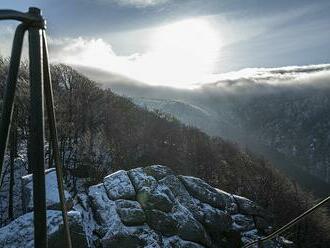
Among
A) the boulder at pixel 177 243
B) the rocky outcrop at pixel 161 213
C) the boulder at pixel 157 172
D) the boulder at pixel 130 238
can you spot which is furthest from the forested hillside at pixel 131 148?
the boulder at pixel 177 243

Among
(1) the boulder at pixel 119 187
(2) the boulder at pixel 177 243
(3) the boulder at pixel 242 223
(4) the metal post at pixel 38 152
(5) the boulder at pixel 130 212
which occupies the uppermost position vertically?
(4) the metal post at pixel 38 152

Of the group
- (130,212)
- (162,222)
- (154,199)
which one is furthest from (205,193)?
(130,212)

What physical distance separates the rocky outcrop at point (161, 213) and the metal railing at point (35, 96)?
38.8 metres

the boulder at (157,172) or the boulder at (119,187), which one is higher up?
the boulder at (157,172)

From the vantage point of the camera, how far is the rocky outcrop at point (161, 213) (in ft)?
144

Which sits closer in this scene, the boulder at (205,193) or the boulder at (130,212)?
the boulder at (130,212)

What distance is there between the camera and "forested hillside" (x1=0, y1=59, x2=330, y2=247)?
3157 inches

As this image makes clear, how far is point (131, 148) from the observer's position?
301ft

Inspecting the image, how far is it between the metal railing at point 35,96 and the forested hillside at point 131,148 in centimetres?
5761

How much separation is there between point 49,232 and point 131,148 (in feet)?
181

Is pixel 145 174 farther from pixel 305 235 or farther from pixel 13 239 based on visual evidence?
pixel 305 235

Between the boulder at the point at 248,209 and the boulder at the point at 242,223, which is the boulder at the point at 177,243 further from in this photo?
the boulder at the point at 248,209

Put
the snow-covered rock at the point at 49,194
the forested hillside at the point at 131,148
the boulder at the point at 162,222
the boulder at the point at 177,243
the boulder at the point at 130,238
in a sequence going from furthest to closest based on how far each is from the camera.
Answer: the forested hillside at the point at 131,148 → the boulder at the point at 162,222 → the boulder at the point at 177,243 → the boulder at the point at 130,238 → the snow-covered rock at the point at 49,194

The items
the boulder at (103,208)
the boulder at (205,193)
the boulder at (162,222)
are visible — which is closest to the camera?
the boulder at (103,208)
